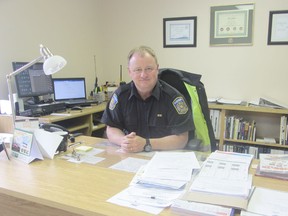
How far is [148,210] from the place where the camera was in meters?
0.96

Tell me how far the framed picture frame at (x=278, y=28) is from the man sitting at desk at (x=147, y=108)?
1.68 metres

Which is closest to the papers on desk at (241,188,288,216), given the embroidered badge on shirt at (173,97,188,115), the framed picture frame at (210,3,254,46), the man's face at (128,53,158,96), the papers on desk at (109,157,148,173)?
the papers on desk at (109,157,148,173)

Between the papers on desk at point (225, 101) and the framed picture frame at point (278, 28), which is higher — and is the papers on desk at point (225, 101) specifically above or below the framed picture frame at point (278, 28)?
below

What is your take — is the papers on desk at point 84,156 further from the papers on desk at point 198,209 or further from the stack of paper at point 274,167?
the stack of paper at point 274,167

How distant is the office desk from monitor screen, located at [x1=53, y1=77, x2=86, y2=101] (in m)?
1.67

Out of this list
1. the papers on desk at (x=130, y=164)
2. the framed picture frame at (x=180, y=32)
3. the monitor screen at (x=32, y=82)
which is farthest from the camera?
the framed picture frame at (x=180, y=32)

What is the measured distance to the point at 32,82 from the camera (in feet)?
9.21

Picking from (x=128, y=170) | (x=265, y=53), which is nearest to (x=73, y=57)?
(x=265, y=53)

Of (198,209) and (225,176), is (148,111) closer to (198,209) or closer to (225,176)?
(225,176)

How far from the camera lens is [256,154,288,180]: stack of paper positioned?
1.21 metres

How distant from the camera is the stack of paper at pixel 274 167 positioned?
121cm

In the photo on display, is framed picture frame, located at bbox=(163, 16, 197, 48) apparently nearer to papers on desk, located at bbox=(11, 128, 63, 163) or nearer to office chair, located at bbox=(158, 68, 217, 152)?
office chair, located at bbox=(158, 68, 217, 152)

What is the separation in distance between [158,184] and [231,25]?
2569 mm

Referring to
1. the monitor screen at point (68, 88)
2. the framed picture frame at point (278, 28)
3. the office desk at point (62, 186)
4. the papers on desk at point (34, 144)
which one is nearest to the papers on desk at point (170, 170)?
the office desk at point (62, 186)
